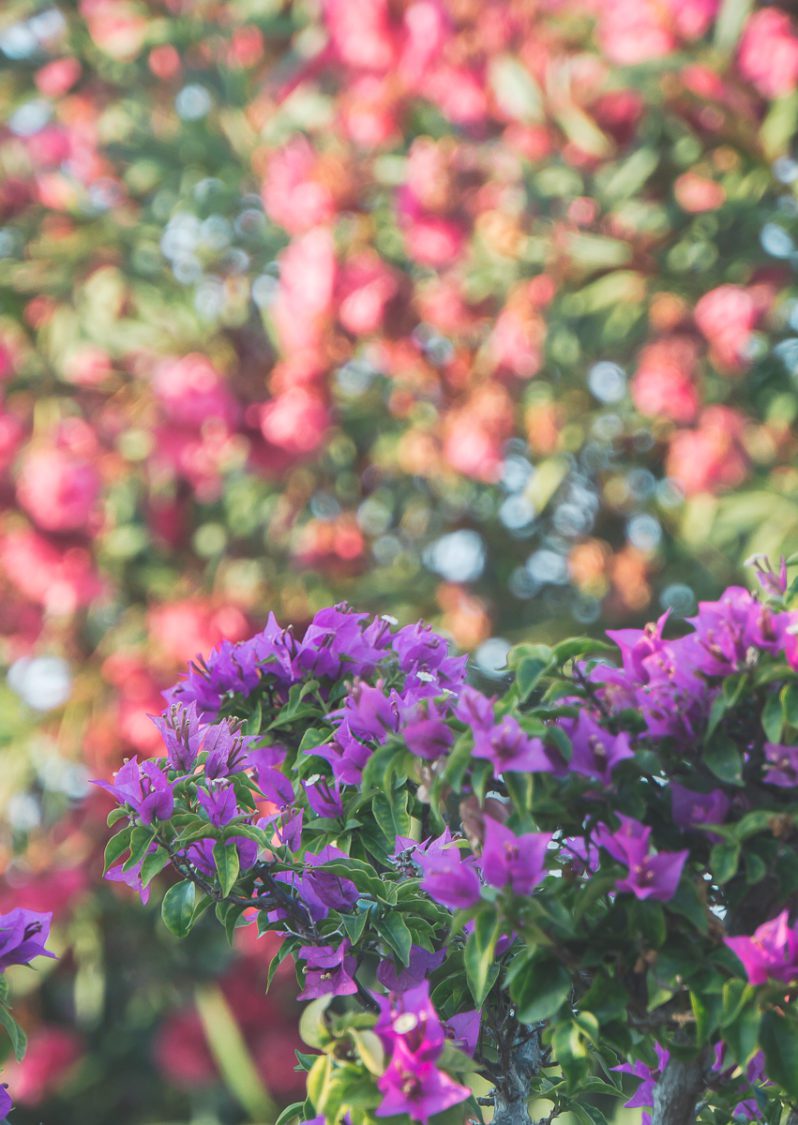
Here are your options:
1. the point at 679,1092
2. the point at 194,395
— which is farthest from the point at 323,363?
A: the point at 679,1092

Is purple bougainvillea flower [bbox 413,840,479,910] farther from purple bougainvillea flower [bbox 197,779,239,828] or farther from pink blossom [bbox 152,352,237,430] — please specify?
pink blossom [bbox 152,352,237,430]

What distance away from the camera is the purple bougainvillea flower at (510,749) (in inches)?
28.0

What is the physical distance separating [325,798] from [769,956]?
32 centimetres

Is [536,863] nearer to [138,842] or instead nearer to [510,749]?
[510,749]

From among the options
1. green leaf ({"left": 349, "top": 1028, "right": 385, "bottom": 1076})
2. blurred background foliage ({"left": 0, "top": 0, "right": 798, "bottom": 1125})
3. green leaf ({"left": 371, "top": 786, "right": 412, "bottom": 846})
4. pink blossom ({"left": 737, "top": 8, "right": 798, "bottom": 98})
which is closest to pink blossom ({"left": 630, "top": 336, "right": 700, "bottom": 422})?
blurred background foliage ({"left": 0, "top": 0, "right": 798, "bottom": 1125})

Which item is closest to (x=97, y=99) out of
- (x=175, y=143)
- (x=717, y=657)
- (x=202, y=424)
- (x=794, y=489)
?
(x=175, y=143)

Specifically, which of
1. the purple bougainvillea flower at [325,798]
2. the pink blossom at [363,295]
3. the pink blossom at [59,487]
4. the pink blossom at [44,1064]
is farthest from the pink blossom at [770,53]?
the pink blossom at [44,1064]

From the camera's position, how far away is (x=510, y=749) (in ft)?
2.35

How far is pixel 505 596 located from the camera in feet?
9.42

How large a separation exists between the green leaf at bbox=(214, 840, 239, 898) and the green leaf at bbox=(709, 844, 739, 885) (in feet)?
0.85

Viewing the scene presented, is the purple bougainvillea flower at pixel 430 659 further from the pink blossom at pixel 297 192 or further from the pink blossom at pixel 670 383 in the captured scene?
the pink blossom at pixel 297 192

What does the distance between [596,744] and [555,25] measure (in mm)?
2159

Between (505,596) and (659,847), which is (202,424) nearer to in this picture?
(505,596)

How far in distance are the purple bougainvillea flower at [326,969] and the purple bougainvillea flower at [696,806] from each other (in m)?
0.21
